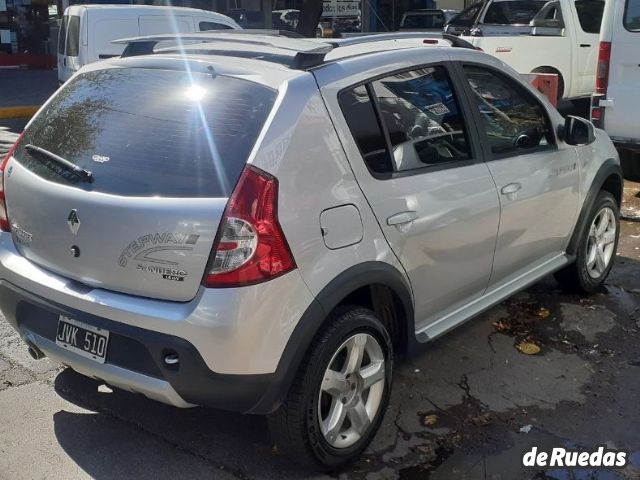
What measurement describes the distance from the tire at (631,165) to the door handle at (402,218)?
228 inches

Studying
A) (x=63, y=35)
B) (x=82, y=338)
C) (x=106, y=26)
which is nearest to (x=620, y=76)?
(x=82, y=338)

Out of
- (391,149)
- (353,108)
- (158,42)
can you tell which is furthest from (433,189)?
(158,42)

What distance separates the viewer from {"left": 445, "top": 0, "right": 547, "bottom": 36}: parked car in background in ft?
37.1

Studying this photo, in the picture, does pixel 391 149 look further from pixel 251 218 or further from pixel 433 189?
pixel 251 218

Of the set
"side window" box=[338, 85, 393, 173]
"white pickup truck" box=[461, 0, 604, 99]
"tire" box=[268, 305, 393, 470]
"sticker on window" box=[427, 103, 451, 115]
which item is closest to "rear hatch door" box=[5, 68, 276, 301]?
"side window" box=[338, 85, 393, 173]

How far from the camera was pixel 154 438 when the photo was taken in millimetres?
3348

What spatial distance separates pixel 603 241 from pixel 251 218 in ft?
10.8

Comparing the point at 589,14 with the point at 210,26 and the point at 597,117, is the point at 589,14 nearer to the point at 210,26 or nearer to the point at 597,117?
the point at 597,117

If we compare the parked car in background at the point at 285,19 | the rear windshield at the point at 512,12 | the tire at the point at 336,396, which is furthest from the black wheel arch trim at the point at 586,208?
the parked car in background at the point at 285,19

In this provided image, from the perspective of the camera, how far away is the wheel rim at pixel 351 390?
304 centimetres

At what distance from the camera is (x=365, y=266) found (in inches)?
Result: 119

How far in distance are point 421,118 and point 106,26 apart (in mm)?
9265

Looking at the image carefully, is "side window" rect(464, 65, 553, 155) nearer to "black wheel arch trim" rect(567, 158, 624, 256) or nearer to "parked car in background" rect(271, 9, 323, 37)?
"black wheel arch trim" rect(567, 158, 624, 256)

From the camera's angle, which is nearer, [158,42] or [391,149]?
[391,149]
